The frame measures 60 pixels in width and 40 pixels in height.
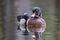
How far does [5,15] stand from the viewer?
100 cm

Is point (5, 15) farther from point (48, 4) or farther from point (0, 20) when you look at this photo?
point (48, 4)

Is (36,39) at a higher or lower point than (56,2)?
lower

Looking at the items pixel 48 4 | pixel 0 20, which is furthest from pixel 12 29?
pixel 48 4

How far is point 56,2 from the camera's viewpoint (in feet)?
3.19

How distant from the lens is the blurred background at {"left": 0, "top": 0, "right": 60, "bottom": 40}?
0.98m

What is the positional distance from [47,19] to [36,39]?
0.10 m

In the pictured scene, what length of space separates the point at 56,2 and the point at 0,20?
0.83 feet

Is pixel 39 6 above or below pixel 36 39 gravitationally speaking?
above

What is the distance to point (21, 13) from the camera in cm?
100

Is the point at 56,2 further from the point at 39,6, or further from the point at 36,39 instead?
the point at 36,39

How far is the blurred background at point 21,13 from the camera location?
980 mm

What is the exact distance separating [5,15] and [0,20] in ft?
0.11

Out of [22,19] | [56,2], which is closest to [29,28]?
[22,19]

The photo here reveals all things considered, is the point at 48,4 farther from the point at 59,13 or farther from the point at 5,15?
the point at 5,15
